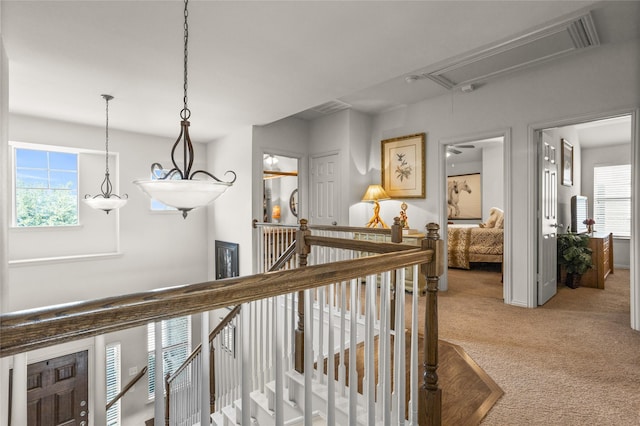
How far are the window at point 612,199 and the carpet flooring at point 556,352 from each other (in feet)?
9.74

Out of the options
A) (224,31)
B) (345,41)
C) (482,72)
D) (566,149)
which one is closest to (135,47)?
(224,31)

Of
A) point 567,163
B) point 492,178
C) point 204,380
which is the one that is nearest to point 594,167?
point 492,178

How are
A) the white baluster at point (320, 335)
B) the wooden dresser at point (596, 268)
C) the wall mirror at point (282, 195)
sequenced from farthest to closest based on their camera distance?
the wall mirror at point (282, 195), the wooden dresser at point (596, 268), the white baluster at point (320, 335)

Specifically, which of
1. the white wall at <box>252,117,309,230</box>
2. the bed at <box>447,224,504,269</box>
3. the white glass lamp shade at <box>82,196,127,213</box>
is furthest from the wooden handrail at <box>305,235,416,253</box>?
the bed at <box>447,224,504,269</box>

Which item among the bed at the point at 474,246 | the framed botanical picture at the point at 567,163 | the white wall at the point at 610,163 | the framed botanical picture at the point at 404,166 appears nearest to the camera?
the framed botanical picture at the point at 404,166

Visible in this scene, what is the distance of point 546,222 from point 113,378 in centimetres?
637

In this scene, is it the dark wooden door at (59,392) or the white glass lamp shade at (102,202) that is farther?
the dark wooden door at (59,392)

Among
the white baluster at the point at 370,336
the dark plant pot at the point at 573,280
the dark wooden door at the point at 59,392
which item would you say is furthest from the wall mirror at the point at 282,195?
the white baluster at the point at 370,336

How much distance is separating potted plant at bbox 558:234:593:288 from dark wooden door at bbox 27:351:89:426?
6949 millimetres

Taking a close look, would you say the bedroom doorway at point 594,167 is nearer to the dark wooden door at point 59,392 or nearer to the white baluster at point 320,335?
the white baluster at point 320,335

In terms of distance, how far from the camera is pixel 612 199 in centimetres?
647

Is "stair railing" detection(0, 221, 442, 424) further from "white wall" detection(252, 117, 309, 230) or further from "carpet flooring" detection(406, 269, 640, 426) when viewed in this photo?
"white wall" detection(252, 117, 309, 230)

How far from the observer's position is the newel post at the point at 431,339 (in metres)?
1.52

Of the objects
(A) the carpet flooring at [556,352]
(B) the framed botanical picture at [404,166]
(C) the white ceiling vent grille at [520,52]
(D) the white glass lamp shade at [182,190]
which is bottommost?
(A) the carpet flooring at [556,352]
